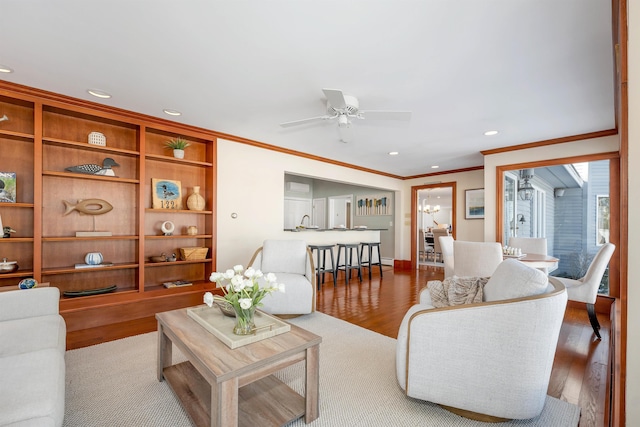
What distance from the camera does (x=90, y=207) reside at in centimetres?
333

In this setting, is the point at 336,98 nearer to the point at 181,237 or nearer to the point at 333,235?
the point at 181,237

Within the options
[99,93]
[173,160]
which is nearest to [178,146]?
[173,160]

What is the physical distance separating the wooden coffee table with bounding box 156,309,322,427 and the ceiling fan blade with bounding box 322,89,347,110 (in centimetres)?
179

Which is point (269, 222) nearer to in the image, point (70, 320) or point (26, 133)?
point (70, 320)

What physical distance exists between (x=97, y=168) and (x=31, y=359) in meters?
2.45

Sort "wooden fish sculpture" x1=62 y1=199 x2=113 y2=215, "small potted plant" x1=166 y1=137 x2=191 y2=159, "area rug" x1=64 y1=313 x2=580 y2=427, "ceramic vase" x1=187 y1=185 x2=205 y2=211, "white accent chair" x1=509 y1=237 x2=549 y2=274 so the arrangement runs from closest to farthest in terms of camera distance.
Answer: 1. "area rug" x1=64 y1=313 x2=580 y2=427
2. "wooden fish sculpture" x1=62 y1=199 x2=113 y2=215
3. "small potted plant" x1=166 y1=137 x2=191 y2=159
4. "ceramic vase" x1=187 y1=185 x2=205 y2=211
5. "white accent chair" x1=509 y1=237 x2=549 y2=274

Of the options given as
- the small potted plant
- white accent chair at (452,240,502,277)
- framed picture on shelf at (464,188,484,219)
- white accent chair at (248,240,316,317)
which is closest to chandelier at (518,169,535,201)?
framed picture on shelf at (464,188,484,219)

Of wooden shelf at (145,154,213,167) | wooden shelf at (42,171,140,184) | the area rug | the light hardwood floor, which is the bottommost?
the light hardwood floor

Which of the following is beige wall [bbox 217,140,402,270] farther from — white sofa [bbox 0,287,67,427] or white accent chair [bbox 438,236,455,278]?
white accent chair [bbox 438,236,455,278]

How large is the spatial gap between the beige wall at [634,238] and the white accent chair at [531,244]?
4142mm

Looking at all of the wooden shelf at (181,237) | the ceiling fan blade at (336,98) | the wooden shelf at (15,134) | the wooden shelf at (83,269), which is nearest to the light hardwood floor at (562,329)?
the wooden shelf at (181,237)

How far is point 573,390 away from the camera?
2.00m

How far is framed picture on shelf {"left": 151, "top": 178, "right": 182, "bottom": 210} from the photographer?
3.79m

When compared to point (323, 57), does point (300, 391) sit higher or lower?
lower
